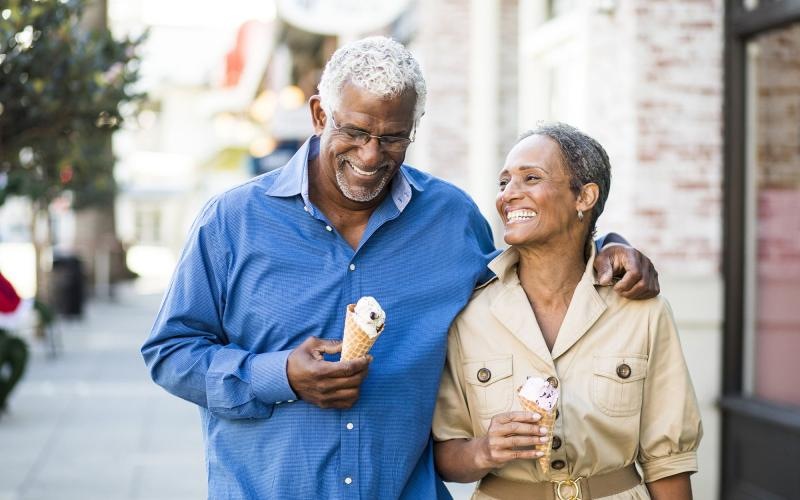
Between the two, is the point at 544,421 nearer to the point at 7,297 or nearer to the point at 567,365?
the point at 567,365

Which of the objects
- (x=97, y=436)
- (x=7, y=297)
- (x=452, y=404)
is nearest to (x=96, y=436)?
(x=97, y=436)

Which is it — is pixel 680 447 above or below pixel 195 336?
below

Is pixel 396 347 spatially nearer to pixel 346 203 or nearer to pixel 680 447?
pixel 346 203

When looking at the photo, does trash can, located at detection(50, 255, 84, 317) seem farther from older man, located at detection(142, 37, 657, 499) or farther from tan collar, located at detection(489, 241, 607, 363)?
tan collar, located at detection(489, 241, 607, 363)

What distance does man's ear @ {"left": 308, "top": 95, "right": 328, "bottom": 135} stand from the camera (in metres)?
3.15

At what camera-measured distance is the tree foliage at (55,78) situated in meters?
5.85

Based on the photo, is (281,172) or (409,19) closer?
(281,172)

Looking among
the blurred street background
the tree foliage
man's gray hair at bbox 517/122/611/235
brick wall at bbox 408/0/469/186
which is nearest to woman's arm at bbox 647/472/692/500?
man's gray hair at bbox 517/122/611/235

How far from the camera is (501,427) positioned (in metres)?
2.85

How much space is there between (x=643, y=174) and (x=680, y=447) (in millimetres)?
3864

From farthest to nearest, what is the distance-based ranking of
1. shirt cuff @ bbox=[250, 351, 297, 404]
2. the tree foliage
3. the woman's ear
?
the tree foliage < the woman's ear < shirt cuff @ bbox=[250, 351, 297, 404]

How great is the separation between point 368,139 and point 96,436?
23.9 feet

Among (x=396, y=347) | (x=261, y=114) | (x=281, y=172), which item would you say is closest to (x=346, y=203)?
(x=281, y=172)

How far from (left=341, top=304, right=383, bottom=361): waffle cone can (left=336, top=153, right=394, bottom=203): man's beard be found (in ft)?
1.32
